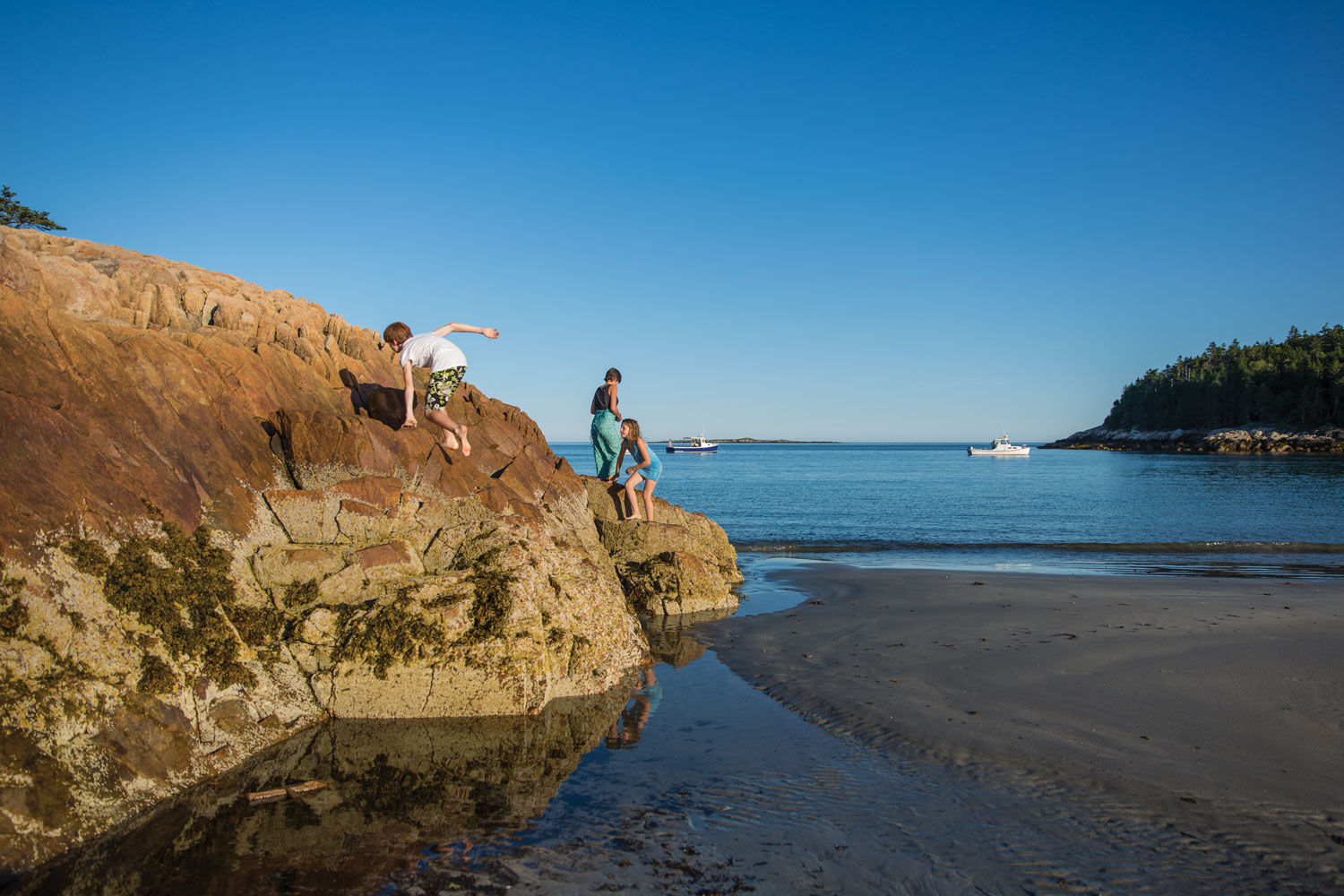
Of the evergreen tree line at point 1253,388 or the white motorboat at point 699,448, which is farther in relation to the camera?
the white motorboat at point 699,448

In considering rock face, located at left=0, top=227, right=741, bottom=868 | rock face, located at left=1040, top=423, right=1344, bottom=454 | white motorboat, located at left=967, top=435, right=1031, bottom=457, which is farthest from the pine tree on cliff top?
white motorboat, located at left=967, top=435, right=1031, bottom=457

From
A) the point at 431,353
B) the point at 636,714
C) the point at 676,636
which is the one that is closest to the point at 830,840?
the point at 636,714

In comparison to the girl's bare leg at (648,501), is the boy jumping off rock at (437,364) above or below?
above

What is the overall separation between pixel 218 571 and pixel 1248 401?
13849cm

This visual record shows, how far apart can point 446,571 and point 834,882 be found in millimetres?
5072

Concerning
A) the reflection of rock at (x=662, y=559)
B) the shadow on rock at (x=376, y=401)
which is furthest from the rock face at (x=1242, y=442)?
the shadow on rock at (x=376, y=401)

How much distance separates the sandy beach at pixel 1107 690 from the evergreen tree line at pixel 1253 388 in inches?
4356

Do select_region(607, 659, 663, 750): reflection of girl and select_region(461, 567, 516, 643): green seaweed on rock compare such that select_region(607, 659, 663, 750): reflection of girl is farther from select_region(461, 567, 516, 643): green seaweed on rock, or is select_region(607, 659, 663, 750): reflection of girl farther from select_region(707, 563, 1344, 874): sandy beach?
select_region(461, 567, 516, 643): green seaweed on rock

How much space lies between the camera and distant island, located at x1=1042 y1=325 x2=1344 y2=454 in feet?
322

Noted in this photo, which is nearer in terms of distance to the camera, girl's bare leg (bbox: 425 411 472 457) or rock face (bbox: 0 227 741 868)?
rock face (bbox: 0 227 741 868)

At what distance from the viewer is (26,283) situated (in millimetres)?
9352

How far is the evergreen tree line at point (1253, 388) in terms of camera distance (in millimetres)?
99812

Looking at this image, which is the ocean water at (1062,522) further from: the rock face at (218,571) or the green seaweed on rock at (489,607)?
the green seaweed on rock at (489,607)

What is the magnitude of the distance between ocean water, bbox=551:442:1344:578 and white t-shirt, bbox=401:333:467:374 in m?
14.0
